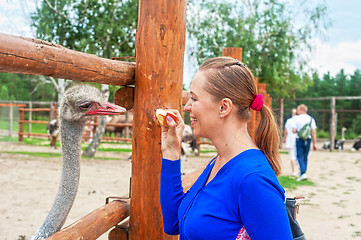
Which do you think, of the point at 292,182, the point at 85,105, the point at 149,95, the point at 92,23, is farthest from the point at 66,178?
the point at 92,23

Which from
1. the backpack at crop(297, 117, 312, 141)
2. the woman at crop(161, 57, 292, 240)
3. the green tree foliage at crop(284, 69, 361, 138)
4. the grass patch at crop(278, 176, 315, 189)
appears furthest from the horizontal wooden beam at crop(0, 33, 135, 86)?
the green tree foliage at crop(284, 69, 361, 138)

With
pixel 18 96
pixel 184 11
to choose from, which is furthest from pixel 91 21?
pixel 18 96

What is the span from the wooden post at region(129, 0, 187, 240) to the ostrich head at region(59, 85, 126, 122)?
21 cm

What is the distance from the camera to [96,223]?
173 centimetres

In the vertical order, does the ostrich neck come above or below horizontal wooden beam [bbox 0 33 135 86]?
below

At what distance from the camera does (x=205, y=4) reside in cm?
1365

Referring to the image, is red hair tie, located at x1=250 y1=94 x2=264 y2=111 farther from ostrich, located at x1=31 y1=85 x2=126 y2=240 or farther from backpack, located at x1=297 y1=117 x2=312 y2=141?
backpack, located at x1=297 y1=117 x2=312 y2=141

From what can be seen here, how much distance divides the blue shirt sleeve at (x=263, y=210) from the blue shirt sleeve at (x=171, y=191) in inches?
17.3

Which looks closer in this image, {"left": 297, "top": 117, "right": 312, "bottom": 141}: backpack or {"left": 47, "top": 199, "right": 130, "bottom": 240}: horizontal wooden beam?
{"left": 47, "top": 199, "right": 130, "bottom": 240}: horizontal wooden beam

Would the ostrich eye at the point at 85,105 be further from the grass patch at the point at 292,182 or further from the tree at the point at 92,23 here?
the tree at the point at 92,23

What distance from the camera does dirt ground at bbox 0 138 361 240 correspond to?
13.6 feet

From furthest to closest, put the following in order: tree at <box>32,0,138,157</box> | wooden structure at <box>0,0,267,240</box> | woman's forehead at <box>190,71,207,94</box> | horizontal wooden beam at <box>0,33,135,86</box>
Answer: tree at <box>32,0,138,157</box> → wooden structure at <box>0,0,267,240</box> → woman's forehead at <box>190,71,207,94</box> → horizontal wooden beam at <box>0,33,135,86</box>

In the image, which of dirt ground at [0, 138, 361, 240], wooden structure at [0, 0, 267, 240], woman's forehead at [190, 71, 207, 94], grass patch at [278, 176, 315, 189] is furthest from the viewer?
grass patch at [278, 176, 315, 189]

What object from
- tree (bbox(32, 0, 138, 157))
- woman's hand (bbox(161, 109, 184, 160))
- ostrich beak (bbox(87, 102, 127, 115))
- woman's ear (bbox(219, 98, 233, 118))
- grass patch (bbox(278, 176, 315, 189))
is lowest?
grass patch (bbox(278, 176, 315, 189))
